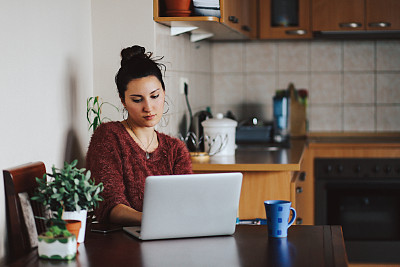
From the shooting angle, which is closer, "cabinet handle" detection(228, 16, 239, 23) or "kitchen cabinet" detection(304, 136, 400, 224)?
"cabinet handle" detection(228, 16, 239, 23)

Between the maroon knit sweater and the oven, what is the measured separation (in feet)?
5.81

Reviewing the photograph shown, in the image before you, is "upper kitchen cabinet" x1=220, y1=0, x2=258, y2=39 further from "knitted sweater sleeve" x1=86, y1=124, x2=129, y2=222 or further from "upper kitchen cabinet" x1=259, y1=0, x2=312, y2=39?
"knitted sweater sleeve" x1=86, y1=124, x2=129, y2=222

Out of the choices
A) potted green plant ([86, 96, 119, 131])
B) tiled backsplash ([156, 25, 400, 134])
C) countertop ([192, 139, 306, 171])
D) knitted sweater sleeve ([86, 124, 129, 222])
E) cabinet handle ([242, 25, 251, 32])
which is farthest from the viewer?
tiled backsplash ([156, 25, 400, 134])

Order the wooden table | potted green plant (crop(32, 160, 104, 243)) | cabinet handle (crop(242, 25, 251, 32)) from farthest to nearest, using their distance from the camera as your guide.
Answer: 1. cabinet handle (crop(242, 25, 251, 32))
2. potted green plant (crop(32, 160, 104, 243))
3. the wooden table

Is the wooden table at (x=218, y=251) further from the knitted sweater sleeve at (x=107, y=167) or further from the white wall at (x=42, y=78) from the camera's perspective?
the white wall at (x=42, y=78)

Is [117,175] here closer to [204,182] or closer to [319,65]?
[204,182]

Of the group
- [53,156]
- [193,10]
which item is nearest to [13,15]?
[53,156]

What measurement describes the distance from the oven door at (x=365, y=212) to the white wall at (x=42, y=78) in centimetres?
179

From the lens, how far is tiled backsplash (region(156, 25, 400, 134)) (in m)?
4.32

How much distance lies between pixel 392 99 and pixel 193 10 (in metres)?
2.09

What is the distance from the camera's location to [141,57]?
216 centimetres

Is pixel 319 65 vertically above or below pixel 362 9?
below

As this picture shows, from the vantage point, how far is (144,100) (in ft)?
6.88

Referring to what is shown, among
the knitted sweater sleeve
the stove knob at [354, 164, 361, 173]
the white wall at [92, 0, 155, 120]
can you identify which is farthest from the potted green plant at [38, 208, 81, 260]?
the stove knob at [354, 164, 361, 173]
